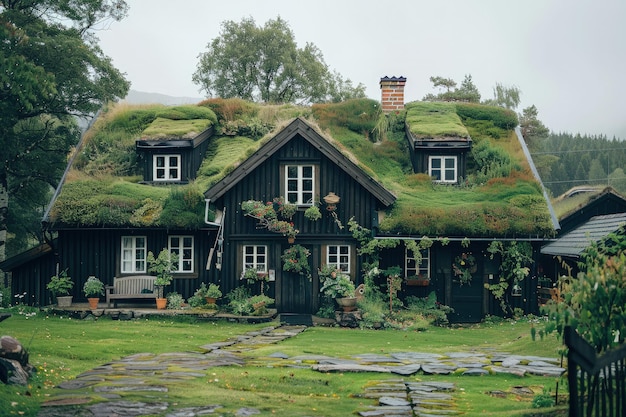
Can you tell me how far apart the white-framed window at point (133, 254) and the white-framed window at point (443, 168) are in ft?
36.6

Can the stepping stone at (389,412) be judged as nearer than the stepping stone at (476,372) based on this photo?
Yes

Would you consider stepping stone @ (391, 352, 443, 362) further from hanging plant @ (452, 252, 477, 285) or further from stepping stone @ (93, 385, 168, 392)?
hanging plant @ (452, 252, 477, 285)

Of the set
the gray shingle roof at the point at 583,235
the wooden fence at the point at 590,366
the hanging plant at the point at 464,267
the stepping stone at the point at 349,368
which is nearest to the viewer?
the wooden fence at the point at 590,366

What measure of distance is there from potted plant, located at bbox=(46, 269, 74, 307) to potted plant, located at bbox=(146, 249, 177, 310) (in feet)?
9.60

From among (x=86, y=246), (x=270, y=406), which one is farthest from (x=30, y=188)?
(x=270, y=406)

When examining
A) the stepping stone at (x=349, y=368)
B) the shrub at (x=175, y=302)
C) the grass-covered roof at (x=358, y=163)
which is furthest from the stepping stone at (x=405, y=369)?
the shrub at (x=175, y=302)

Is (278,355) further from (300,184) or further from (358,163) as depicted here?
(358,163)

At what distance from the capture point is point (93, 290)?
25.2 m

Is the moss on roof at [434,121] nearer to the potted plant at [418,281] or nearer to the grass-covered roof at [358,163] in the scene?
the grass-covered roof at [358,163]

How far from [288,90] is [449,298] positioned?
29247 mm

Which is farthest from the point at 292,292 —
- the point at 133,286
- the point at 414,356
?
the point at 414,356

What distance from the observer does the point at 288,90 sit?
2029 inches

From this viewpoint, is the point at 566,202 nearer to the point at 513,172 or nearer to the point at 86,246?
the point at 513,172

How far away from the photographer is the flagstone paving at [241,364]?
10406 mm
